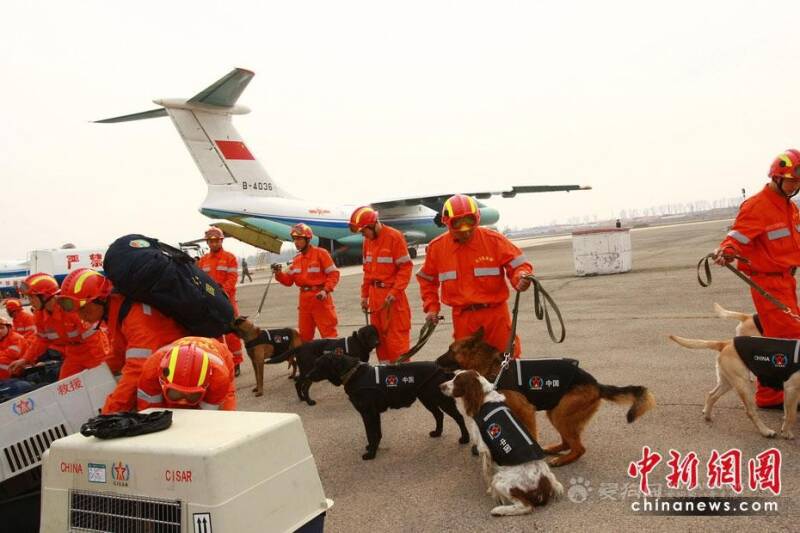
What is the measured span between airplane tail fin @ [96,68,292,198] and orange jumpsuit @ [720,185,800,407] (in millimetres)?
15599

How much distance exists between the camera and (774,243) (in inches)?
165

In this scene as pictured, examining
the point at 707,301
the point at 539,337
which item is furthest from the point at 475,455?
the point at 707,301

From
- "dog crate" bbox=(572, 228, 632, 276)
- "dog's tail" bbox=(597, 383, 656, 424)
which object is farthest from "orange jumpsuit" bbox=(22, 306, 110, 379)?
"dog crate" bbox=(572, 228, 632, 276)

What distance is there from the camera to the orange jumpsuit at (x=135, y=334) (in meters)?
3.24

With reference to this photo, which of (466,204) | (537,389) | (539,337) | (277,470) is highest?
(466,204)

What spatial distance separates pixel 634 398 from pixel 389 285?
10.4 feet

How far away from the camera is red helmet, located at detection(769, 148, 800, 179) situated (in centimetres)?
409

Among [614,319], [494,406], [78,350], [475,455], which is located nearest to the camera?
[494,406]

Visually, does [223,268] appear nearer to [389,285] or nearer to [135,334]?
[389,285]

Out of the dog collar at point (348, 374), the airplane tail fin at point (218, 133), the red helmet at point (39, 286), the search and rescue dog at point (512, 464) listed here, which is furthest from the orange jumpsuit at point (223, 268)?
the airplane tail fin at point (218, 133)

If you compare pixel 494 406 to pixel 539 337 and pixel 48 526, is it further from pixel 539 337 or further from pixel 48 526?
pixel 539 337

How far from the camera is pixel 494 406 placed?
3.33m

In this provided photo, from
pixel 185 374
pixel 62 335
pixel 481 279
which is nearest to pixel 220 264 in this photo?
pixel 62 335

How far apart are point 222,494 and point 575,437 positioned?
8.60ft
